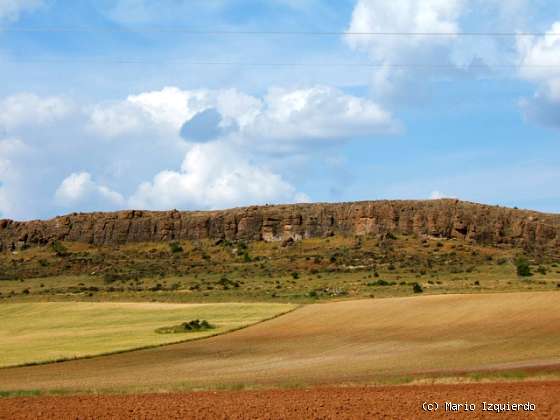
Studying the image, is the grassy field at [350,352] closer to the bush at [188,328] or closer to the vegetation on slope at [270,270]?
the bush at [188,328]

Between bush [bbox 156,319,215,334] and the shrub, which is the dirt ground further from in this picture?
the shrub

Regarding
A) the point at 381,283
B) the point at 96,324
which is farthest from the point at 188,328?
the point at 381,283

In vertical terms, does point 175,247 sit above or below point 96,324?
above

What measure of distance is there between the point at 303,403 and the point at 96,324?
33983mm

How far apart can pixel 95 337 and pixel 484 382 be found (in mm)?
25695

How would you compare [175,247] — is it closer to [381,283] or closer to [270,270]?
[270,270]

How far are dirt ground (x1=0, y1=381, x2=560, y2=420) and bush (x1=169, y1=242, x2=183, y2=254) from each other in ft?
334

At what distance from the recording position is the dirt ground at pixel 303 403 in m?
20.8

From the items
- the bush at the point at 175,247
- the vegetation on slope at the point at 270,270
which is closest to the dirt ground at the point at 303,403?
the vegetation on slope at the point at 270,270

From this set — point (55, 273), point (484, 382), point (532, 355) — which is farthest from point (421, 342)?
point (55, 273)

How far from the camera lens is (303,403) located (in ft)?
74.4

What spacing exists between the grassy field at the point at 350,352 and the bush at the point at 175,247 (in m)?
74.7

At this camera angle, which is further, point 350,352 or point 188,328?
point 188,328

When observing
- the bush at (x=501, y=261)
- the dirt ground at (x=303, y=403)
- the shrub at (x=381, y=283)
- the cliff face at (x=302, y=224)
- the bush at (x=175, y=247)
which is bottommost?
the dirt ground at (x=303, y=403)
